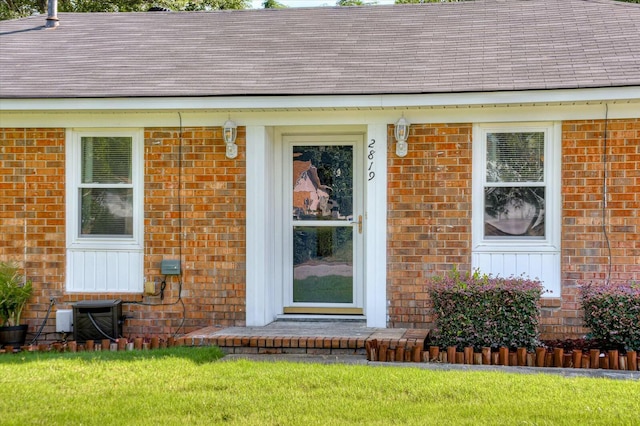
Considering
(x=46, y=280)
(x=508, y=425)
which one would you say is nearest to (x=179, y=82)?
(x=46, y=280)

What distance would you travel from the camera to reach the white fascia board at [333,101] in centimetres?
834

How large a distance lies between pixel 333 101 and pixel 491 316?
2.89 m

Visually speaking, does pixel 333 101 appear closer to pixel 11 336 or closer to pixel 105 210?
pixel 105 210

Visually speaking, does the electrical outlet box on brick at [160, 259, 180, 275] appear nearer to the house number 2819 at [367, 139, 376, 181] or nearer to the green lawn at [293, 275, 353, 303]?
the green lawn at [293, 275, 353, 303]

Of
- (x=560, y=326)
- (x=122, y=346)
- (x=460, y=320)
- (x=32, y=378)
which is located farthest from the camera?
(x=560, y=326)

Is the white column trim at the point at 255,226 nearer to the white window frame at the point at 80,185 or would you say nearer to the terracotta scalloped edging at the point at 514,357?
the white window frame at the point at 80,185

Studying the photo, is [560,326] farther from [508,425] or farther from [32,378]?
[32,378]

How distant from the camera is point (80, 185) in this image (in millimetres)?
9617

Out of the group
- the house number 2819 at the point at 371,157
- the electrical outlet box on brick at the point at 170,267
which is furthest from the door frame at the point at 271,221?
the electrical outlet box on brick at the point at 170,267

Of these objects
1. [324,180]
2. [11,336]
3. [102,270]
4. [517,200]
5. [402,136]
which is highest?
[402,136]

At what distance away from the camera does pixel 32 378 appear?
6801 mm

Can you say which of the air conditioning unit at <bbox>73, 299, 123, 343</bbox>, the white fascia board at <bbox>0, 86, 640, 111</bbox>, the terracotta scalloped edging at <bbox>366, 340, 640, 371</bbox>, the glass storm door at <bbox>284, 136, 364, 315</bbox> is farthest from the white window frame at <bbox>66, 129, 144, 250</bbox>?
the terracotta scalloped edging at <bbox>366, 340, 640, 371</bbox>

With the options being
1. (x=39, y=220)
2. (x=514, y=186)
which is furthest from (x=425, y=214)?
(x=39, y=220)

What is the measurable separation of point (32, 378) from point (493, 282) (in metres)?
4.49
